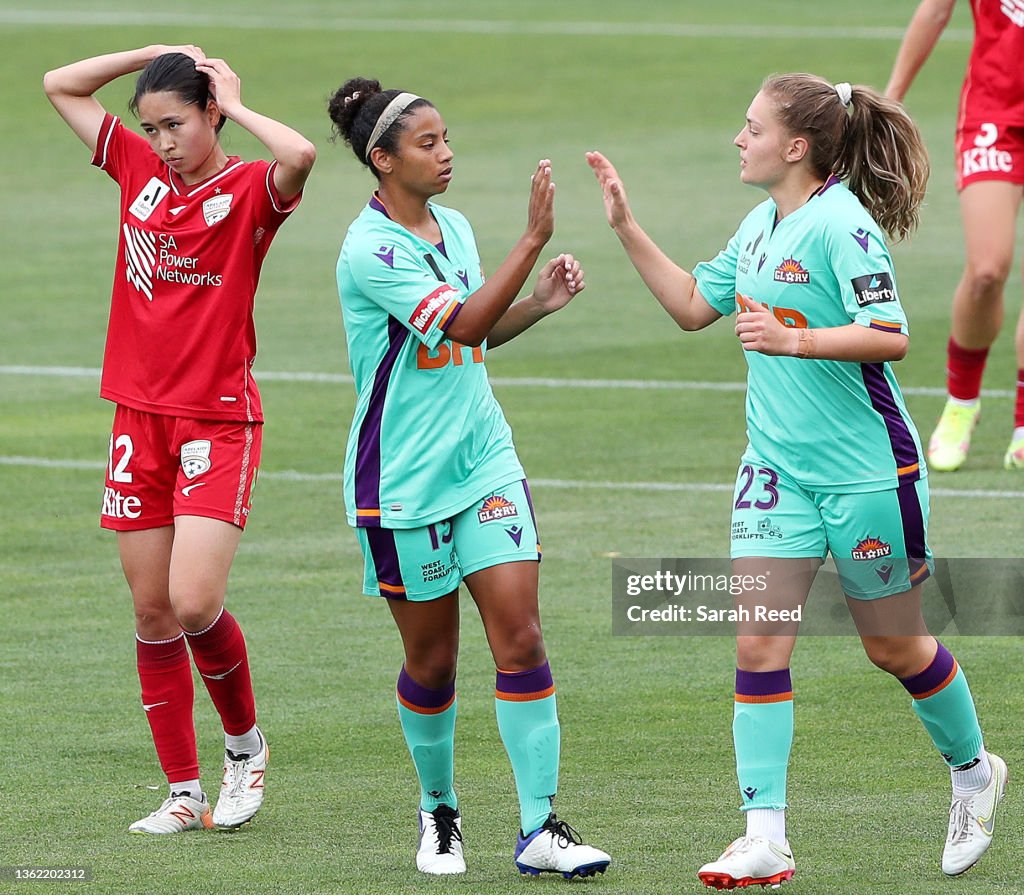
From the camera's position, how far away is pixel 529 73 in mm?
31375

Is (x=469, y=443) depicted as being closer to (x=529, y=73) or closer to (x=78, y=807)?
Result: (x=78, y=807)

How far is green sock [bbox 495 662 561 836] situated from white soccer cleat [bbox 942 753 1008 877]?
1036 millimetres

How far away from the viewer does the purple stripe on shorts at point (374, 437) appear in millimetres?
5535

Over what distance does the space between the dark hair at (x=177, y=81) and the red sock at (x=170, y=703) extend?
156cm

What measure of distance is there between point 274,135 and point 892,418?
1.90 m

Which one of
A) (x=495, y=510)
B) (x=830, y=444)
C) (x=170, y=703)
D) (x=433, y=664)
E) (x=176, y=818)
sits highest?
(x=830, y=444)

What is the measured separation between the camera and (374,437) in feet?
18.3

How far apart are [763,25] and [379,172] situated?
105 feet

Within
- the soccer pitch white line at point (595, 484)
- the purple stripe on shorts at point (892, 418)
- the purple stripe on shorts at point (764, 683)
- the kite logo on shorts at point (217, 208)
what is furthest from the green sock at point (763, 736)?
the soccer pitch white line at point (595, 484)

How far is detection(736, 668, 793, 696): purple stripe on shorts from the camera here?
17.3ft

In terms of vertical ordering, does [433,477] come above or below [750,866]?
above

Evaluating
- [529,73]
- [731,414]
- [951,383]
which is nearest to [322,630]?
[951,383]

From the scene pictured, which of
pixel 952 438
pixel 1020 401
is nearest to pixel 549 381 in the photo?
pixel 952 438

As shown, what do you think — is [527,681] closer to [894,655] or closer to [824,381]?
[894,655]
